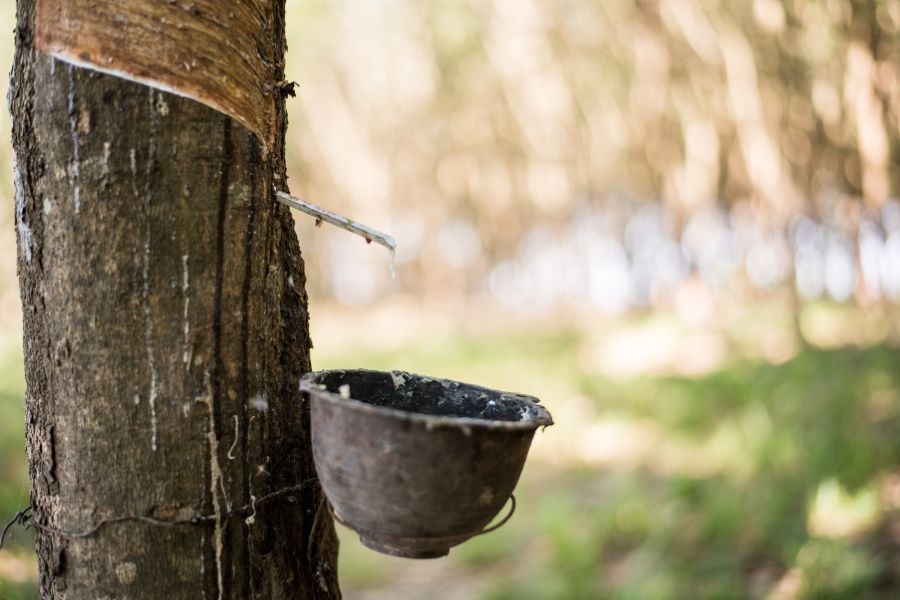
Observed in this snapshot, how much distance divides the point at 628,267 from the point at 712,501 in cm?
1157

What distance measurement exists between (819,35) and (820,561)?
20.4 feet

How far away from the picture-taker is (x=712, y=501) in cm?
480

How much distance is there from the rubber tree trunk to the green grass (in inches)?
86.2

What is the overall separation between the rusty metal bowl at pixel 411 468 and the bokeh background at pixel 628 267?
2506 millimetres

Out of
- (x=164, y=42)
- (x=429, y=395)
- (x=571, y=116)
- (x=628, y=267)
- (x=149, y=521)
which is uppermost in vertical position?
(x=571, y=116)

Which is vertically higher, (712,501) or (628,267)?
(628,267)

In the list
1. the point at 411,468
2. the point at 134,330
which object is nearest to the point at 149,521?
the point at 134,330

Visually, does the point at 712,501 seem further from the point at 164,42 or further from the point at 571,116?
the point at 571,116

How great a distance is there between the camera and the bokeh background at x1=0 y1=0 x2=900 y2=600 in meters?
4.52

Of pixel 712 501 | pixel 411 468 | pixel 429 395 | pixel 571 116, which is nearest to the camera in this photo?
pixel 411 468

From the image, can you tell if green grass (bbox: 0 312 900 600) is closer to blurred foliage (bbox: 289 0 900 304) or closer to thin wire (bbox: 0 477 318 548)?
thin wire (bbox: 0 477 318 548)

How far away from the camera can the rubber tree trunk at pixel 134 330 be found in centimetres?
130

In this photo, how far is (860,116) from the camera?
23.3 feet

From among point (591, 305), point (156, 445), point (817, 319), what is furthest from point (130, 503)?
point (591, 305)
